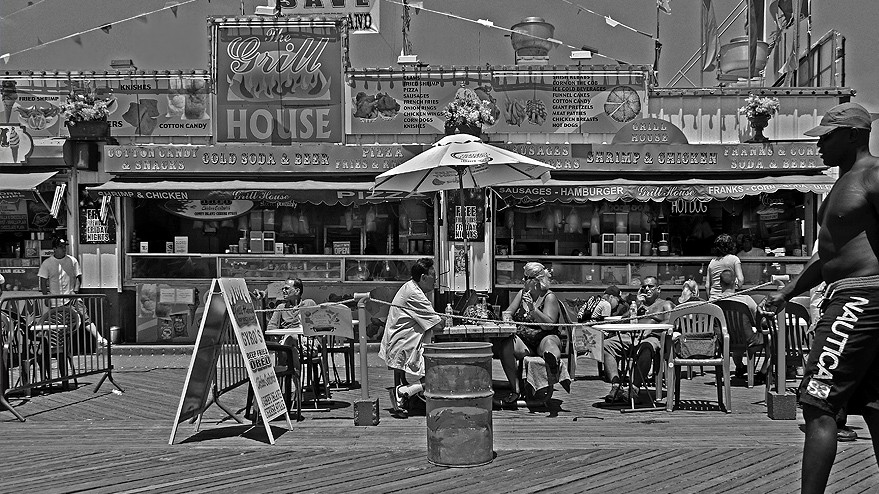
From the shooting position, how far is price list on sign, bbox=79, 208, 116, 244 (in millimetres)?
14031

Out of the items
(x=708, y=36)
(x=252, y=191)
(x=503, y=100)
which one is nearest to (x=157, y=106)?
(x=252, y=191)

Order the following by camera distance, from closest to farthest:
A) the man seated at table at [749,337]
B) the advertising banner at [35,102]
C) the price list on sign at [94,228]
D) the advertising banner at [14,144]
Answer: the man seated at table at [749,337], the price list on sign at [94,228], the advertising banner at [14,144], the advertising banner at [35,102]

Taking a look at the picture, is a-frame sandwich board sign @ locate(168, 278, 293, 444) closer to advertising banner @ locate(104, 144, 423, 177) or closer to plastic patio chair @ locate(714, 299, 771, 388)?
plastic patio chair @ locate(714, 299, 771, 388)

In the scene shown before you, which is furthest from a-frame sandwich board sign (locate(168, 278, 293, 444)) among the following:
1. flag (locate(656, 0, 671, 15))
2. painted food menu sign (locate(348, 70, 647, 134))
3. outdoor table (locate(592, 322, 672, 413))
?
flag (locate(656, 0, 671, 15))

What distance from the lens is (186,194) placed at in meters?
13.3

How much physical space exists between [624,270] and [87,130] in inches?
373

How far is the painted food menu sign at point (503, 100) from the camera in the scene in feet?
47.3

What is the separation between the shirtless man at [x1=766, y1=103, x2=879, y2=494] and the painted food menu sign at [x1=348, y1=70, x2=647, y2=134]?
10.2 m

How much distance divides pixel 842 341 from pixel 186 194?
36.8 ft

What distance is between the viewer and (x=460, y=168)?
9906mm

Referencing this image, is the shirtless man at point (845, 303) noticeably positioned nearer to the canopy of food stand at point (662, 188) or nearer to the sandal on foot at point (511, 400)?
the sandal on foot at point (511, 400)

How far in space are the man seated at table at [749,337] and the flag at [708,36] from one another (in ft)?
33.1

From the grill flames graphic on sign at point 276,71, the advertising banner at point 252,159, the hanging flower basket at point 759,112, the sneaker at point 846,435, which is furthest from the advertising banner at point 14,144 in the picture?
the sneaker at point 846,435

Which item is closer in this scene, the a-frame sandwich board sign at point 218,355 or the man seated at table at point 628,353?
the a-frame sandwich board sign at point 218,355
